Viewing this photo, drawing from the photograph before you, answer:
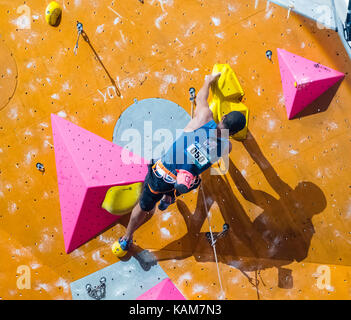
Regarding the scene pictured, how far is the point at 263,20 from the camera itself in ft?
13.0

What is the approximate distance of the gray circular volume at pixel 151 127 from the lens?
158 inches

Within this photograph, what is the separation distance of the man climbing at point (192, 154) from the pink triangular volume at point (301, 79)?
0.77 meters

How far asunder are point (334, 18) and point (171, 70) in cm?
170

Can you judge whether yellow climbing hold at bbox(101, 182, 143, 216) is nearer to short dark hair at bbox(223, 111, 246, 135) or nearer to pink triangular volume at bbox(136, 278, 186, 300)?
pink triangular volume at bbox(136, 278, 186, 300)

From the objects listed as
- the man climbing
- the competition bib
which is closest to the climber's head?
the man climbing

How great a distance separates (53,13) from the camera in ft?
13.3

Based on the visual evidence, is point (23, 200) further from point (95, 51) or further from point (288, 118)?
point (288, 118)

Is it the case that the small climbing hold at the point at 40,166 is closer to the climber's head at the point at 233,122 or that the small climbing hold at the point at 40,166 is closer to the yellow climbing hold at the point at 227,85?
the yellow climbing hold at the point at 227,85

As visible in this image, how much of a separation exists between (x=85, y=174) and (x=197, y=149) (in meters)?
1.24

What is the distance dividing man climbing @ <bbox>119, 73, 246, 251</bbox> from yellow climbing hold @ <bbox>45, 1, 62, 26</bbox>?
5.85 feet

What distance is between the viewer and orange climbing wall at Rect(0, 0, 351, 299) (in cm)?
392

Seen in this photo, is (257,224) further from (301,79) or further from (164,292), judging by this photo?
(301,79)

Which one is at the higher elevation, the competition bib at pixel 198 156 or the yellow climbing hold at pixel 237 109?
the yellow climbing hold at pixel 237 109

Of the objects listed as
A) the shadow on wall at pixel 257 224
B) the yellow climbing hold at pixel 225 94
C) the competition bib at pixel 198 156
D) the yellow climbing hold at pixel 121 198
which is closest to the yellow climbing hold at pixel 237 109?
the yellow climbing hold at pixel 225 94
